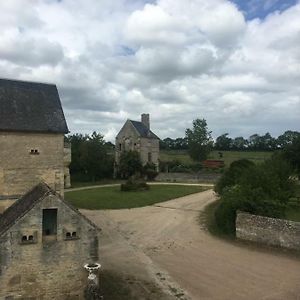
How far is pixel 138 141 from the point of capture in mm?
63062

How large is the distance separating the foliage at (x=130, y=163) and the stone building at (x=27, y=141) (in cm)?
3634

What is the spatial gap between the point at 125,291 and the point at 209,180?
45.0m

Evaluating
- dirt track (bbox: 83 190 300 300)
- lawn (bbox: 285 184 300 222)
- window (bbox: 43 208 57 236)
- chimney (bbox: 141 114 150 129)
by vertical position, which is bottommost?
dirt track (bbox: 83 190 300 300)

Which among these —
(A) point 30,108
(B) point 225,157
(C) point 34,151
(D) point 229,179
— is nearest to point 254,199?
(D) point 229,179

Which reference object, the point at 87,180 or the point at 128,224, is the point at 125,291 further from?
the point at 87,180

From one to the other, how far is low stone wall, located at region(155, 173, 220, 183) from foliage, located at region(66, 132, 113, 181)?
8.06 metres

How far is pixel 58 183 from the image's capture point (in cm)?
2286

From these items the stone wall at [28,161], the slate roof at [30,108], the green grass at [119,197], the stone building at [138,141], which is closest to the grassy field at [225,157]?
the stone building at [138,141]

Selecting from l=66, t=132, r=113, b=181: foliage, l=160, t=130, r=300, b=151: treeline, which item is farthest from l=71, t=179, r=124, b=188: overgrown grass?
l=160, t=130, r=300, b=151: treeline

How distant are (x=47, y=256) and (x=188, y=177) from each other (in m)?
47.8

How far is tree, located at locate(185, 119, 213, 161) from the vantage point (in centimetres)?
7700

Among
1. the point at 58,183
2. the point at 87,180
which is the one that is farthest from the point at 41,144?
the point at 87,180

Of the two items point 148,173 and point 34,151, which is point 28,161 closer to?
point 34,151

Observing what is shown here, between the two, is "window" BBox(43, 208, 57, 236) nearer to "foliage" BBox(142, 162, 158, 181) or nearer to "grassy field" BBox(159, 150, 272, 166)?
"foliage" BBox(142, 162, 158, 181)
